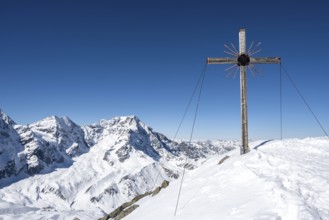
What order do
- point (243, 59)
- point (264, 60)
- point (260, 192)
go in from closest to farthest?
point (260, 192) < point (243, 59) < point (264, 60)

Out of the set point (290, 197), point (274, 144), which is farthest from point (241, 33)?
point (290, 197)

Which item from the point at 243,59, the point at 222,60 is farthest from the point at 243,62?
the point at 222,60

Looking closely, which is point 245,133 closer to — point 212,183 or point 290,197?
point 212,183

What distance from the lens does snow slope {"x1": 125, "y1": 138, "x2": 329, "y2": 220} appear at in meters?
10.3

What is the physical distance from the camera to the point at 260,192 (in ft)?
39.1

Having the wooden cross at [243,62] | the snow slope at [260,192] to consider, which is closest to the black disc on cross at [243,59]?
the wooden cross at [243,62]

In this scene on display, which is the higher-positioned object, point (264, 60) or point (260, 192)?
point (264, 60)

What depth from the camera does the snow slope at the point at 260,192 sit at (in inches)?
404

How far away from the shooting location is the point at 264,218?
376 inches

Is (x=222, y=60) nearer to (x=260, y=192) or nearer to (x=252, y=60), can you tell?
(x=252, y=60)

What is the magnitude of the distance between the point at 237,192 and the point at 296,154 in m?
7.88

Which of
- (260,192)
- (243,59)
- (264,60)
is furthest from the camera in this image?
(264,60)

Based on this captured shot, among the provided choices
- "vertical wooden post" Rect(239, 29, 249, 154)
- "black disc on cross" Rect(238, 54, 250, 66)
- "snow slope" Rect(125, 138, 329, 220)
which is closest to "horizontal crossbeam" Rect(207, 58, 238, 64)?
"black disc on cross" Rect(238, 54, 250, 66)

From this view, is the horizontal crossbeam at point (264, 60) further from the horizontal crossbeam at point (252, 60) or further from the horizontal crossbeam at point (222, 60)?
the horizontal crossbeam at point (222, 60)
